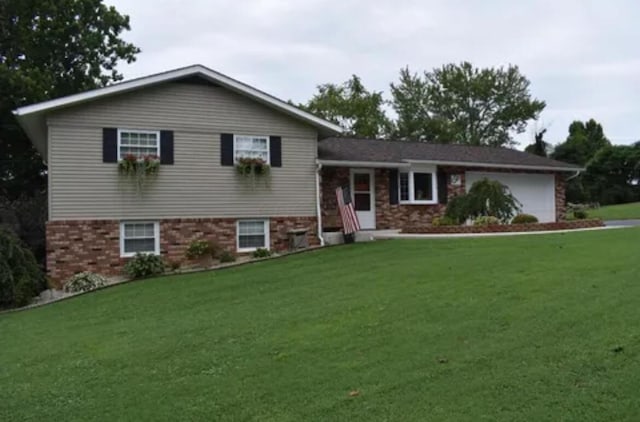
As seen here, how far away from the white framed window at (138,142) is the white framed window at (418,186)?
8.28 m

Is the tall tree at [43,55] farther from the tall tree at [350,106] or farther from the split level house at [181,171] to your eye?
the tall tree at [350,106]

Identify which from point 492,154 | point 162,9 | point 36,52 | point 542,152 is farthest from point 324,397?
point 542,152

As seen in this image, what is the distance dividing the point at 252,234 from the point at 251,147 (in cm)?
249

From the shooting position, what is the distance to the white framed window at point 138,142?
572 inches

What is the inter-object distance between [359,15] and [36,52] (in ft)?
42.6

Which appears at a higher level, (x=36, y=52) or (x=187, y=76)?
(x=36, y=52)

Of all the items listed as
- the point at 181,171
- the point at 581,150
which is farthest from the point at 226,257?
the point at 581,150

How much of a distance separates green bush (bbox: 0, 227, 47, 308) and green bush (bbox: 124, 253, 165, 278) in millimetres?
1999

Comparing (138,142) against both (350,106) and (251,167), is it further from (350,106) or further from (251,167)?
(350,106)

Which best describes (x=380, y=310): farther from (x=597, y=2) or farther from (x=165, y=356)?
(x=597, y=2)

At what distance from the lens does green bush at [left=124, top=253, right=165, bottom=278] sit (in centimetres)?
1371

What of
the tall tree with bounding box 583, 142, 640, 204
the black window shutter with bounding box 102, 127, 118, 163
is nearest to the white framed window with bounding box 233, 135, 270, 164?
the black window shutter with bounding box 102, 127, 118, 163

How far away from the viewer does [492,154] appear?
23172 mm

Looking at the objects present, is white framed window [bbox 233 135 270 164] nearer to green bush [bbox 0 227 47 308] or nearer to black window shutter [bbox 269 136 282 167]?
black window shutter [bbox 269 136 282 167]
